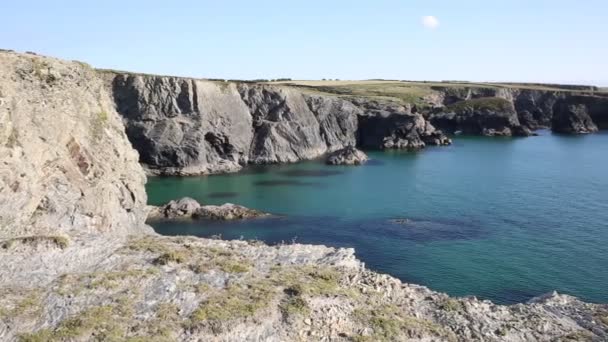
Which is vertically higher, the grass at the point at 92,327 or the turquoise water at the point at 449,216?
the grass at the point at 92,327

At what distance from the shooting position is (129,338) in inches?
829

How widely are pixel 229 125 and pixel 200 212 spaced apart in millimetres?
53219

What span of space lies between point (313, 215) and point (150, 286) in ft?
161

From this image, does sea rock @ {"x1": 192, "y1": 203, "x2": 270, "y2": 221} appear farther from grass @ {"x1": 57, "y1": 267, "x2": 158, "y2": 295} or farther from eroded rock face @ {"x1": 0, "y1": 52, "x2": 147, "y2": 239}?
grass @ {"x1": 57, "y1": 267, "x2": 158, "y2": 295}

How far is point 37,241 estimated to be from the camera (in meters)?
27.5

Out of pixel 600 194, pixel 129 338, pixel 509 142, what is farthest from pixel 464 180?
pixel 129 338

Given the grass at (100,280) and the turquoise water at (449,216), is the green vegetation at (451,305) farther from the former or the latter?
the turquoise water at (449,216)

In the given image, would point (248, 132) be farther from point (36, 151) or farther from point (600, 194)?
point (36, 151)

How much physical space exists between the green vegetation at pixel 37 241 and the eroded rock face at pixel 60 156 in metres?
1.86

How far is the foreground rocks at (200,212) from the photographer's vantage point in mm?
70812

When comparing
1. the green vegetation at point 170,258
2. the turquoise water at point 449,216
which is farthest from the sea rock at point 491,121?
the green vegetation at point 170,258

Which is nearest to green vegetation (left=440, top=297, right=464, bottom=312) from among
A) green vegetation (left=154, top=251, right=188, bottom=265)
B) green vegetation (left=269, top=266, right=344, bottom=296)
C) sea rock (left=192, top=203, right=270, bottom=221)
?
green vegetation (left=269, top=266, right=344, bottom=296)

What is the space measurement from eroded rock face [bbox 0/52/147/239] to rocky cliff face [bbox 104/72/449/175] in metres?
62.7

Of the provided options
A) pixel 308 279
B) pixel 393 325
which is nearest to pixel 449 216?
pixel 308 279
